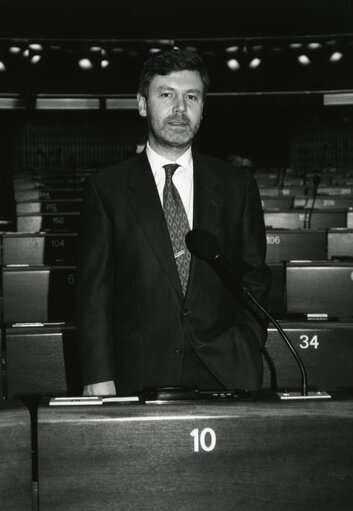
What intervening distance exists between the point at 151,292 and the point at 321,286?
1545 millimetres

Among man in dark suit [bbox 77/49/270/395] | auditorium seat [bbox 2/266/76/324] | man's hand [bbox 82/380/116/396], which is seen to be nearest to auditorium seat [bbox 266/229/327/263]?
auditorium seat [bbox 2/266/76/324]

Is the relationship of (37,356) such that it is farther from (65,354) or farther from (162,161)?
(162,161)

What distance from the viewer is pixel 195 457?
125cm

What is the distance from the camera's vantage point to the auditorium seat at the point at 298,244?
4664 mm

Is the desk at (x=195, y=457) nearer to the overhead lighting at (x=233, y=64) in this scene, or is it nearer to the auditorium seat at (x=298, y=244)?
the auditorium seat at (x=298, y=244)

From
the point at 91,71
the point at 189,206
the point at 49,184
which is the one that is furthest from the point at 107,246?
the point at 91,71

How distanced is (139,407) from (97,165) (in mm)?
14055

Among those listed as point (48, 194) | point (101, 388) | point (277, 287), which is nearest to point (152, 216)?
point (101, 388)

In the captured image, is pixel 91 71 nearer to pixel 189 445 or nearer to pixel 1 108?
pixel 1 108

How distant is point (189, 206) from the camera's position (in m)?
2.01

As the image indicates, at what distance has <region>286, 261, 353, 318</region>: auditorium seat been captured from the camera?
3299 millimetres

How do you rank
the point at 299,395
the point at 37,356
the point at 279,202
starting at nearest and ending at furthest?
the point at 299,395 < the point at 37,356 < the point at 279,202

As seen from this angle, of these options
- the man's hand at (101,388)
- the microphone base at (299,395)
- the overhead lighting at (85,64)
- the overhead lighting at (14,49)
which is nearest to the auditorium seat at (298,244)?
the man's hand at (101,388)

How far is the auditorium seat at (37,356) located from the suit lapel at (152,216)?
0.68 meters
